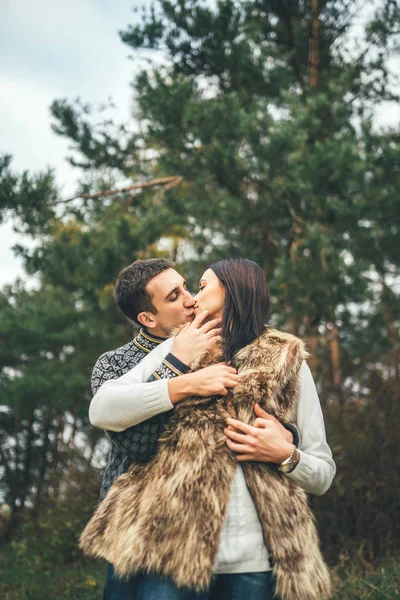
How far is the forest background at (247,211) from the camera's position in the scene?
5.75 m

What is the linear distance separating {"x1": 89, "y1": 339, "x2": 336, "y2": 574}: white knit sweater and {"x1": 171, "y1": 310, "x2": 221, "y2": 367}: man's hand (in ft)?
0.37

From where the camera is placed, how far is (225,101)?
7.18 metres

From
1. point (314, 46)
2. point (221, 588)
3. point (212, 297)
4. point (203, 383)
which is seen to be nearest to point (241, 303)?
point (212, 297)

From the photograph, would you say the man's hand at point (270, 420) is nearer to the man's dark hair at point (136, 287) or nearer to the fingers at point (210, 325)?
the fingers at point (210, 325)

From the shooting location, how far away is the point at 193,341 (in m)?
2.19

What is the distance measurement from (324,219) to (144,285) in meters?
4.41

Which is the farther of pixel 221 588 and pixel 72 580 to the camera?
pixel 72 580

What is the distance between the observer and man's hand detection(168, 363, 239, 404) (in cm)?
200

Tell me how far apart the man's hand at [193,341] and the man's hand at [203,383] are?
0.11 metres

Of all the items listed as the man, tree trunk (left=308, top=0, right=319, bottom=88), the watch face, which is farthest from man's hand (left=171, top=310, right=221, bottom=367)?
tree trunk (left=308, top=0, right=319, bottom=88)

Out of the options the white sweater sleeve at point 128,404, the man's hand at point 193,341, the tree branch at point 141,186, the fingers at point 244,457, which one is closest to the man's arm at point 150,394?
the white sweater sleeve at point 128,404

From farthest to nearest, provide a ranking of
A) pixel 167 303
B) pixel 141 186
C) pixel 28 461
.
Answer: pixel 28 461, pixel 141 186, pixel 167 303

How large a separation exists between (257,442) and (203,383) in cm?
26

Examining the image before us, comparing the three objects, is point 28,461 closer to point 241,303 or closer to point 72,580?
point 72,580
